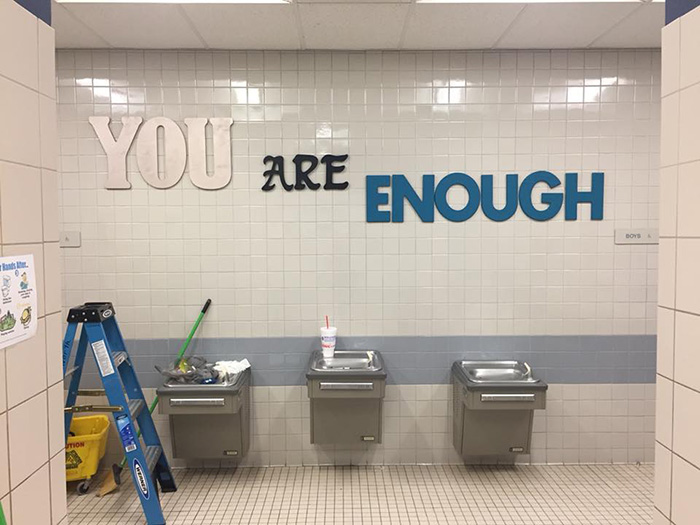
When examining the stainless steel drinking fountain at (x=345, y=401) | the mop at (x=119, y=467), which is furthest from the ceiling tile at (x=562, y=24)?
the mop at (x=119, y=467)

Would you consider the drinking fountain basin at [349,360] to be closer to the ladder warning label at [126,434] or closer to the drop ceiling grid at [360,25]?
the ladder warning label at [126,434]

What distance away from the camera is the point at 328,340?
361 centimetres

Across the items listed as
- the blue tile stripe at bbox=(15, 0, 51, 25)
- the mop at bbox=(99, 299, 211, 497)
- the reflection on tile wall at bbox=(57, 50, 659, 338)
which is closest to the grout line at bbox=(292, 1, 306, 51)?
the reflection on tile wall at bbox=(57, 50, 659, 338)

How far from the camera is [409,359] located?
3779 mm

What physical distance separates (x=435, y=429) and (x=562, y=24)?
2927 mm

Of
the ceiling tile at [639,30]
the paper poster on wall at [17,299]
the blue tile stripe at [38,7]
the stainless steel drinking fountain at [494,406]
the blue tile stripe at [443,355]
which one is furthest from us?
the blue tile stripe at [443,355]

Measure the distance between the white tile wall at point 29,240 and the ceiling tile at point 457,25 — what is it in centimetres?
219

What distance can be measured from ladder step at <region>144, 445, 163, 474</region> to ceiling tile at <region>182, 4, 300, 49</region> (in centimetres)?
270

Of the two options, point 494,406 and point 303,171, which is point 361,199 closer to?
point 303,171

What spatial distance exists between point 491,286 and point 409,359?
820 mm

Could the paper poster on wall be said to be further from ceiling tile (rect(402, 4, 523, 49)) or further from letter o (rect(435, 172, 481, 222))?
letter o (rect(435, 172, 481, 222))

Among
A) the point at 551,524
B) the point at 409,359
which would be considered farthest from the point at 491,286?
the point at 551,524

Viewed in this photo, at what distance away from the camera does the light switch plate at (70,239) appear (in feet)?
12.0

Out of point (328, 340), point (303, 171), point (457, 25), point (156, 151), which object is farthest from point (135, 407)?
point (457, 25)
